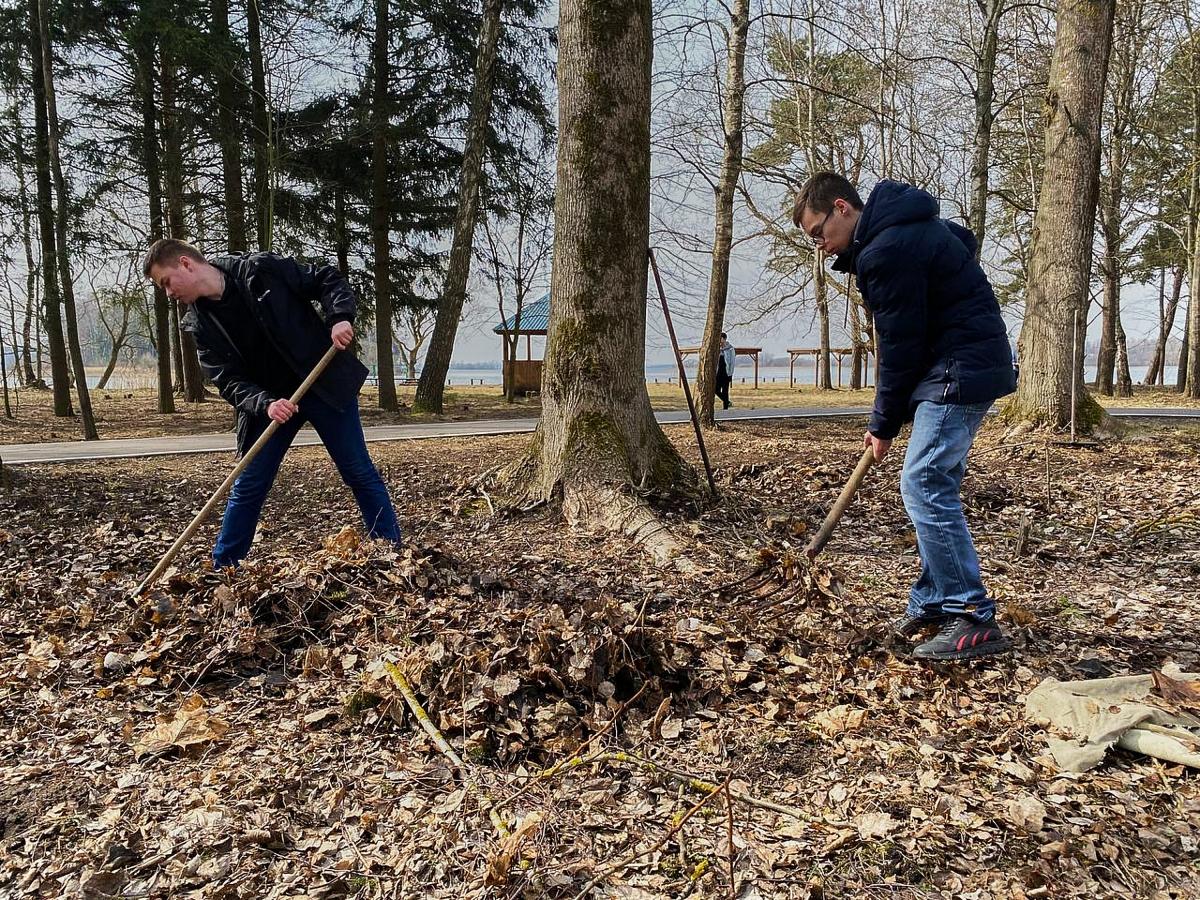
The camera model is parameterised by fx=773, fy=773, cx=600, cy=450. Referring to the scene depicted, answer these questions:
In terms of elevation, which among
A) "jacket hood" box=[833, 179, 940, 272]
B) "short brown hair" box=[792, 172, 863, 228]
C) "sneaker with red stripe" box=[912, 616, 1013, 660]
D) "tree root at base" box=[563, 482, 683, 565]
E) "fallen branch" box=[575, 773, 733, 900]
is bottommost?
"fallen branch" box=[575, 773, 733, 900]

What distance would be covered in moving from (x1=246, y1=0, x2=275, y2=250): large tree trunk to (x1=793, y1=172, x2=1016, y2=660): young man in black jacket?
547 inches

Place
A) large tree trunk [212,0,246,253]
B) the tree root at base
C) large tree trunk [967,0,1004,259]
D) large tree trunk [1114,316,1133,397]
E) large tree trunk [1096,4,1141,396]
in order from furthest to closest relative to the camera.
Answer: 1. large tree trunk [1114,316,1133,397]
2. large tree trunk [1096,4,1141,396]
3. large tree trunk [212,0,246,253]
4. large tree trunk [967,0,1004,259]
5. the tree root at base

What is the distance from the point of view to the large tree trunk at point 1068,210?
8180mm

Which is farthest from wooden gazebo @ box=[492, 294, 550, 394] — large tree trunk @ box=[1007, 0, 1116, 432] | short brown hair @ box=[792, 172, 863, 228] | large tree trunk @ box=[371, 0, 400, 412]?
short brown hair @ box=[792, 172, 863, 228]

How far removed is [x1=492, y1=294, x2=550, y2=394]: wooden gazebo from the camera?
20812mm

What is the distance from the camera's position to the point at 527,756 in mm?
2613

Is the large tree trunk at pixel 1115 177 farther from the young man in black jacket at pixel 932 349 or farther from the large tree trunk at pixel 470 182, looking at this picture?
the young man in black jacket at pixel 932 349

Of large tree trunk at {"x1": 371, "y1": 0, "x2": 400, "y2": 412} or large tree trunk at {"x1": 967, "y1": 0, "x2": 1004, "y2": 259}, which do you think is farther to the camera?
large tree trunk at {"x1": 371, "y1": 0, "x2": 400, "y2": 412}

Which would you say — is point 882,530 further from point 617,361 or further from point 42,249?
point 42,249

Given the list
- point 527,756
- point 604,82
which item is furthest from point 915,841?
point 604,82

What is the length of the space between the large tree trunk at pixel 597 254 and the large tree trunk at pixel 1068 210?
537cm

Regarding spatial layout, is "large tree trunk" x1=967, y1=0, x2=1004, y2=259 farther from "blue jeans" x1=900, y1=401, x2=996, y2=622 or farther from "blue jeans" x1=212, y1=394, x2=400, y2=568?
"blue jeans" x1=212, y1=394, x2=400, y2=568

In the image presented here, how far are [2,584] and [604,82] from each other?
4722 mm

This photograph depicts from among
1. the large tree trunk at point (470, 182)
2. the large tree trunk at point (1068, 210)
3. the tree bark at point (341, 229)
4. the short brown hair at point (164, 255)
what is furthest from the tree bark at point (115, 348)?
the large tree trunk at point (1068, 210)
